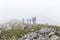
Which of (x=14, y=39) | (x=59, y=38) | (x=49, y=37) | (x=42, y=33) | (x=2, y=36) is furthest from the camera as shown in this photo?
(x=2, y=36)

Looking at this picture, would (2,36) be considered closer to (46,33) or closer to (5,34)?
(5,34)

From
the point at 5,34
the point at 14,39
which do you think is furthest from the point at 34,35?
the point at 5,34

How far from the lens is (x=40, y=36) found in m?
30.0

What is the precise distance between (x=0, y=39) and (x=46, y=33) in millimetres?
12130

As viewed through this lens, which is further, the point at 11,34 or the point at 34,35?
the point at 11,34

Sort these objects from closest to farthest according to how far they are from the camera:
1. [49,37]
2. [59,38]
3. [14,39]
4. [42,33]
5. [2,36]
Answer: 1. [59,38]
2. [49,37]
3. [42,33]
4. [14,39]
5. [2,36]

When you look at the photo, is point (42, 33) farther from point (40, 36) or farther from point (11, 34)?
point (11, 34)

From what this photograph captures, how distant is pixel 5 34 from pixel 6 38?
10.5 ft

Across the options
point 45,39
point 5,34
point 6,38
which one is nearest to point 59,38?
point 45,39

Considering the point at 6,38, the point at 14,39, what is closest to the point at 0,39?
the point at 6,38

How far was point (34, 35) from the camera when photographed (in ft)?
100

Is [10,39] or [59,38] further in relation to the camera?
[10,39]

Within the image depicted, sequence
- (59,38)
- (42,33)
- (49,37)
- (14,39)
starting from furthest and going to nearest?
(14,39), (42,33), (49,37), (59,38)

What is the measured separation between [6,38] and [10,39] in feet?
4.81
